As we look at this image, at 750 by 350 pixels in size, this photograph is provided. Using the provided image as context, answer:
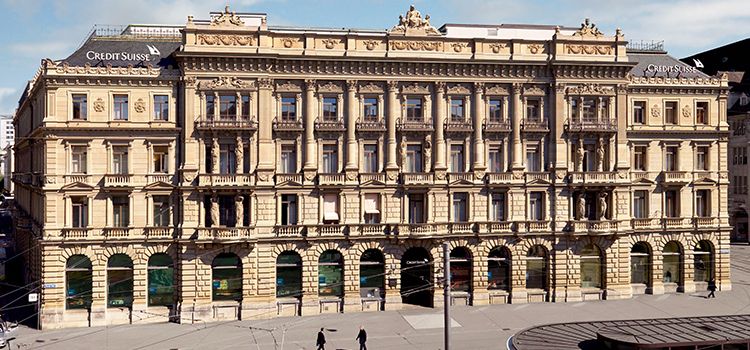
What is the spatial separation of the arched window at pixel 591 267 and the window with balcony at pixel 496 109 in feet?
45.4

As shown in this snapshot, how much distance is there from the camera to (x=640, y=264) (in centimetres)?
6800

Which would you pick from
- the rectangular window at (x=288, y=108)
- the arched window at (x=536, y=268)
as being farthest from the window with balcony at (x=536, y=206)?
the rectangular window at (x=288, y=108)

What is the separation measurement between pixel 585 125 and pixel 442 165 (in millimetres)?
13141

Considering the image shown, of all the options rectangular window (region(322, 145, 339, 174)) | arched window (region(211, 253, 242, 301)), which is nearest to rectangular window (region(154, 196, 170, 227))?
arched window (region(211, 253, 242, 301))

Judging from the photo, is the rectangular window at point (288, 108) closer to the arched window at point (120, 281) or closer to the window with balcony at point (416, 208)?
the window with balcony at point (416, 208)

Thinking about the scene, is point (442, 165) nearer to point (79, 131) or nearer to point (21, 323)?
point (79, 131)

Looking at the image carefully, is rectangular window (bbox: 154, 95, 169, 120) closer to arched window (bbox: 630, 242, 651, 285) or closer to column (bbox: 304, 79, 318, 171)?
column (bbox: 304, 79, 318, 171)

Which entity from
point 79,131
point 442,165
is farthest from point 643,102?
point 79,131

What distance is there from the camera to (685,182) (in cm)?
6831

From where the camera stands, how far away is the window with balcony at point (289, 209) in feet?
201

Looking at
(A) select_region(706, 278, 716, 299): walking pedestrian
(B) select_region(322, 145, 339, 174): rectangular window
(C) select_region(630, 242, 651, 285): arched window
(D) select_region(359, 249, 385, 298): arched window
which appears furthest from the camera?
(C) select_region(630, 242, 651, 285): arched window

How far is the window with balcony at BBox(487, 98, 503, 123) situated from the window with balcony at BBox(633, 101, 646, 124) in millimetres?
12832

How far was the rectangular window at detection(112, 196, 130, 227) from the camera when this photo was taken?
2323 inches

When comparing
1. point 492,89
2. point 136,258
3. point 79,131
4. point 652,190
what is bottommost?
point 136,258
